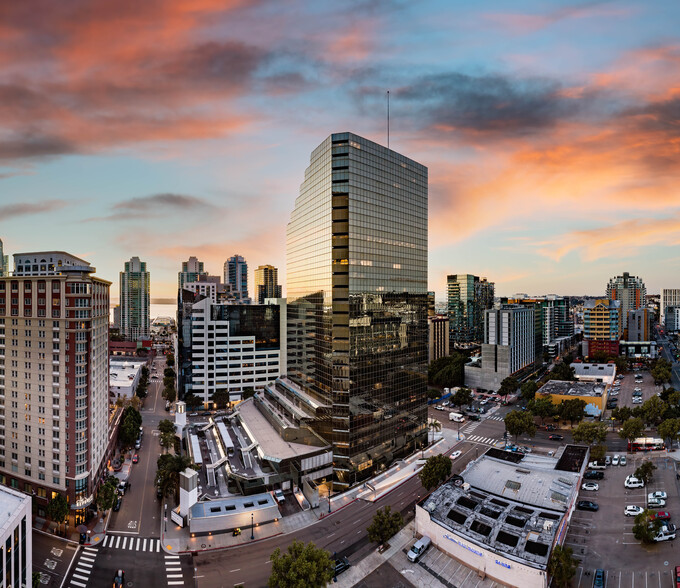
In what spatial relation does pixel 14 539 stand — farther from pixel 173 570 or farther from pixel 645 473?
pixel 645 473

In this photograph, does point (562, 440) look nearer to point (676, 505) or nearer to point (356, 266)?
point (676, 505)

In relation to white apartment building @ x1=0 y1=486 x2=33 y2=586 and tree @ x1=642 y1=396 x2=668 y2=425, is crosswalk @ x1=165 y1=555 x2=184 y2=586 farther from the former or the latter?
tree @ x1=642 y1=396 x2=668 y2=425

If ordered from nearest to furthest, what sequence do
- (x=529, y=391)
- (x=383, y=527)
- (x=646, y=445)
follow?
(x=383, y=527) → (x=646, y=445) → (x=529, y=391)

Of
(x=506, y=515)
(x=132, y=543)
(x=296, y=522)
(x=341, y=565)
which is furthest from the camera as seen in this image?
(x=296, y=522)

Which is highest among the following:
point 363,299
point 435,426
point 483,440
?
point 363,299

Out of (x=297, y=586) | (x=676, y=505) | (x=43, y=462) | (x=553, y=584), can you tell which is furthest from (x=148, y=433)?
(x=676, y=505)

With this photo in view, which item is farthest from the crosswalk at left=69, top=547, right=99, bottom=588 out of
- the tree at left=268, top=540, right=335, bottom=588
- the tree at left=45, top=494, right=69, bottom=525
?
the tree at left=268, top=540, right=335, bottom=588

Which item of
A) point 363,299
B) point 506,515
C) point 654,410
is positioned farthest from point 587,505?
point 363,299
